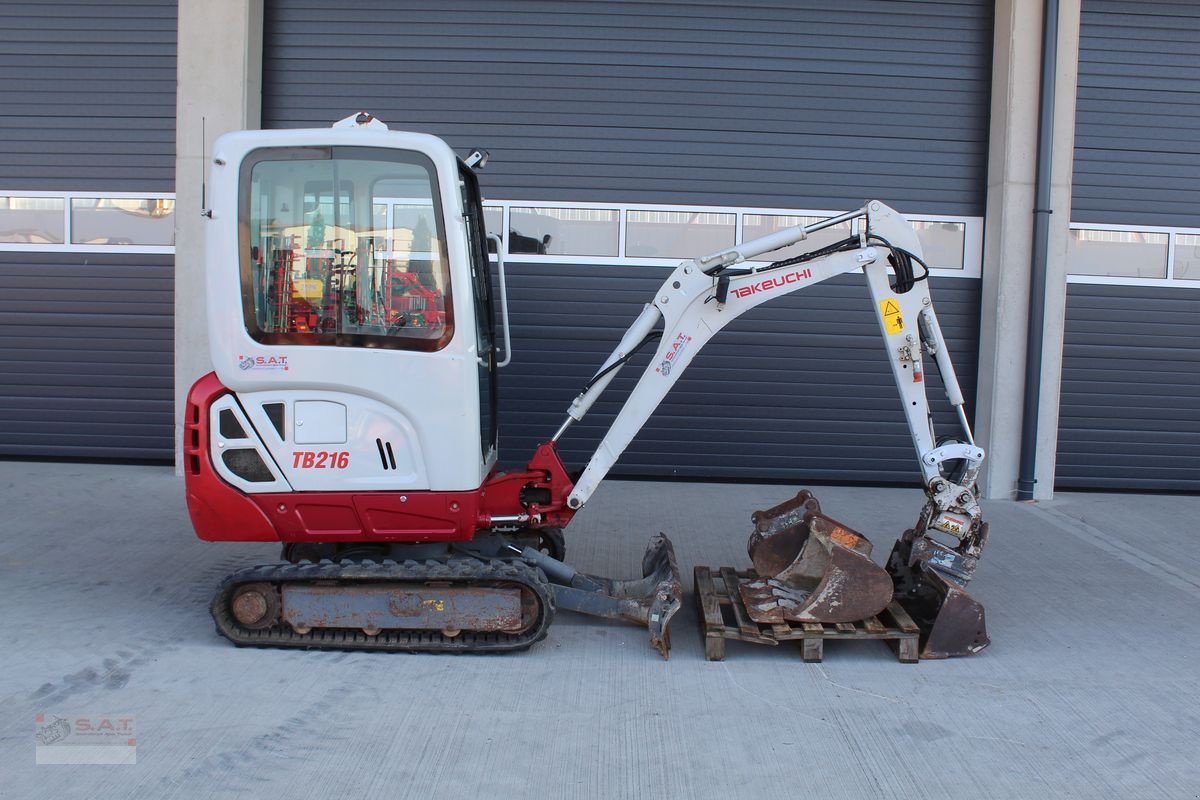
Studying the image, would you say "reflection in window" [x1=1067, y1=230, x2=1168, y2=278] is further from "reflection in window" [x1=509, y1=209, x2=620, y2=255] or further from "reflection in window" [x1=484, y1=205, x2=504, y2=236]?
"reflection in window" [x1=484, y1=205, x2=504, y2=236]

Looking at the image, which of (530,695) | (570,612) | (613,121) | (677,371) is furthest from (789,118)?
(530,695)

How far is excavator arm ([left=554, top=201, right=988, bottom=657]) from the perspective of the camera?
18.0 feet

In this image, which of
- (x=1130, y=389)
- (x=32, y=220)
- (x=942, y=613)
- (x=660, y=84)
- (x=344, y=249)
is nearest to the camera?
(x=344, y=249)

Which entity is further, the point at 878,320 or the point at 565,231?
the point at 565,231

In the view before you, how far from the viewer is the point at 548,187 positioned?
9484 mm

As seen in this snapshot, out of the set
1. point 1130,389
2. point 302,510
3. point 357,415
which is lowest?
point 302,510

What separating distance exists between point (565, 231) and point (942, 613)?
5455 mm

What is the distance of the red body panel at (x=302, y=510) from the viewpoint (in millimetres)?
5078

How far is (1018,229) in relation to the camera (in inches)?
362

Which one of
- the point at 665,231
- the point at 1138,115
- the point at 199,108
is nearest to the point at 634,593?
the point at 665,231

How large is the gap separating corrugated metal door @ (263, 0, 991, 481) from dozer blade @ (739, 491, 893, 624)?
3.62 metres

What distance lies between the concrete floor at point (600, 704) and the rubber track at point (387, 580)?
8 cm

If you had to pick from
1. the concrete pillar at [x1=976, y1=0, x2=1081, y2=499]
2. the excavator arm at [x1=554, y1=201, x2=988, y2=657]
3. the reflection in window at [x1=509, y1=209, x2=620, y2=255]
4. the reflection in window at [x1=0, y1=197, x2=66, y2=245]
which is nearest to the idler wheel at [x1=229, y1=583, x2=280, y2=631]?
the excavator arm at [x1=554, y1=201, x2=988, y2=657]

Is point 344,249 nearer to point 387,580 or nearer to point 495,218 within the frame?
point 387,580
